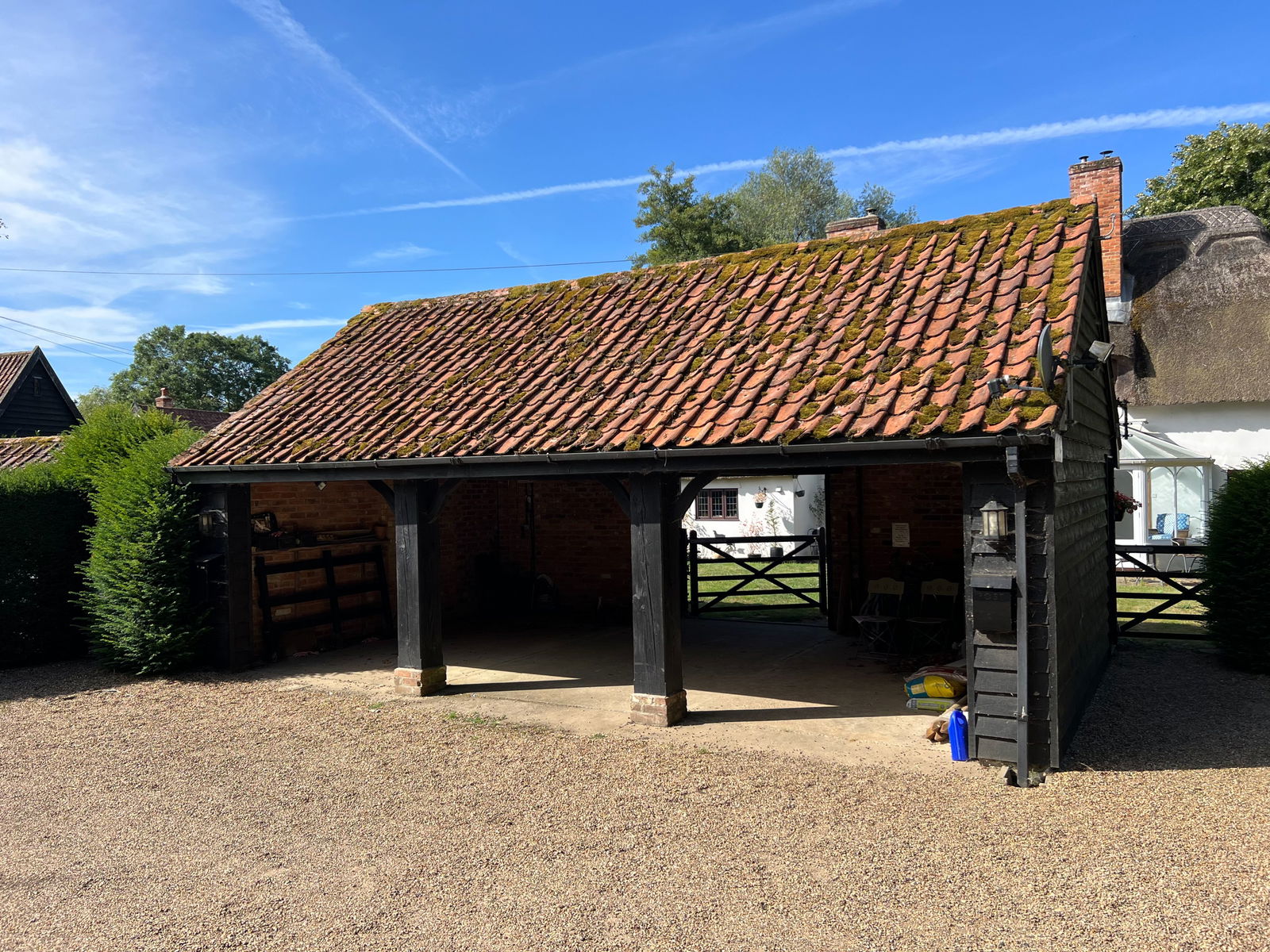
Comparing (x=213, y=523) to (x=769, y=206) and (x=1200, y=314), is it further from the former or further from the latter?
(x=769, y=206)

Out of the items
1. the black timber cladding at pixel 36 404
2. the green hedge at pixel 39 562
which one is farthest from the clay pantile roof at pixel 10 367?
the green hedge at pixel 39 562

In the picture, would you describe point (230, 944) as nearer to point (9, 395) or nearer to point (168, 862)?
point (168, 862)

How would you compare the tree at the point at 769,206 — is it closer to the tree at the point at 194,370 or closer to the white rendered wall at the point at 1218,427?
the white rendered wall at the point at 1218,427

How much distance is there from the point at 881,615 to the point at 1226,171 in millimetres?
21192

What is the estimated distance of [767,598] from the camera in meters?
15.9

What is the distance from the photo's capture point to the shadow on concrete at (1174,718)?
595 cm

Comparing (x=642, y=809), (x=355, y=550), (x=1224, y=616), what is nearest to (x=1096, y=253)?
(x=1224, y=616)

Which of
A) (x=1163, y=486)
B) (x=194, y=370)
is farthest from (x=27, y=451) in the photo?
(x=194, y=370)

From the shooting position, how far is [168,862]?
15.3ft

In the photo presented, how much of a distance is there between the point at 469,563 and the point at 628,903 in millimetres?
9959

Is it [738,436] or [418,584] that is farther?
[418,584]

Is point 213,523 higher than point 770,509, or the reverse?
point 213,523

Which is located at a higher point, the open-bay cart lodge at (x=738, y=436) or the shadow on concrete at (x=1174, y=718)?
the open-bay cart lodge at (x=738, y=436)

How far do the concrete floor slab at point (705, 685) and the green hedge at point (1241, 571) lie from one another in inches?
140
